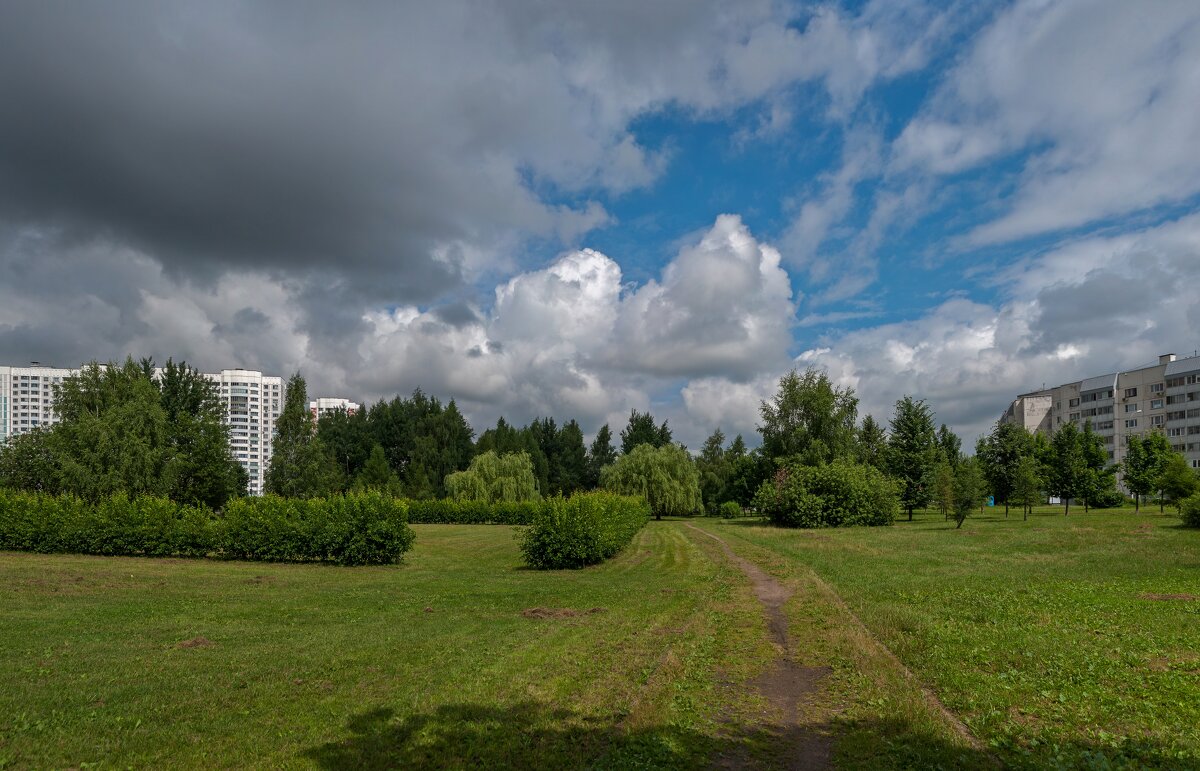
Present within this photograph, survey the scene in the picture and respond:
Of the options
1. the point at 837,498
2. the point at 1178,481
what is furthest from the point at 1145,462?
the point at 837,498

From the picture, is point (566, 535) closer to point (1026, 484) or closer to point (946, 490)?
point (946, 490)

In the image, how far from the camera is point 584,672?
8688mm

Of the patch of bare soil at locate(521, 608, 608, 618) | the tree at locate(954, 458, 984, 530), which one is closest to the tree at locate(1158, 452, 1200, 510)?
the tree at locate(954, 458, 984, 530)

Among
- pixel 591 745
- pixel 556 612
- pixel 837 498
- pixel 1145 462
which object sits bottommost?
pixel 556 612

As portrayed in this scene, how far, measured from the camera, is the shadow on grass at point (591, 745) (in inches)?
227

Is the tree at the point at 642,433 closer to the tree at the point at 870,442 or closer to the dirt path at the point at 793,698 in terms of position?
the tree at the point at 870,442

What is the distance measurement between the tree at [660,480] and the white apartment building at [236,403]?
345 feet

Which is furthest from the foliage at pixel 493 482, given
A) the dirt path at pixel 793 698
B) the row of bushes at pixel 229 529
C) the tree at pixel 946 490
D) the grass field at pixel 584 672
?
the dirt path at pixel 793 698

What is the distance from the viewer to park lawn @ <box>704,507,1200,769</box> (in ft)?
20.8

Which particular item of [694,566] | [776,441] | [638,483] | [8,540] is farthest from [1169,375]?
[8,540]

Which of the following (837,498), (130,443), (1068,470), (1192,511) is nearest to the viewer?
(1192,511)

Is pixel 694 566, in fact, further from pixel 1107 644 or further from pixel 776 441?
pixel 776 441

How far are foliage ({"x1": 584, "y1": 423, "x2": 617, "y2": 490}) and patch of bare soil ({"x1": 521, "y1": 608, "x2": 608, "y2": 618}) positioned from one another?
3349 inches

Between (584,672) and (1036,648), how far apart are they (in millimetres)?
6525
